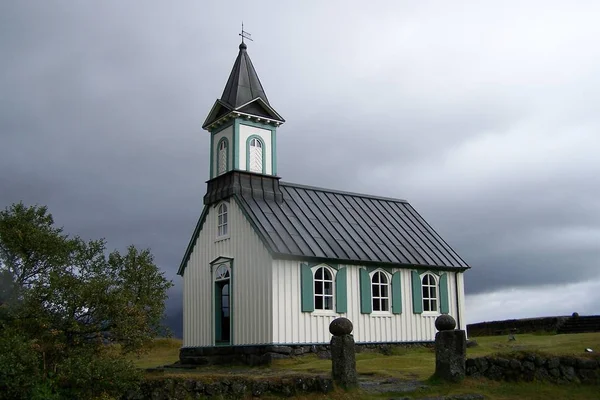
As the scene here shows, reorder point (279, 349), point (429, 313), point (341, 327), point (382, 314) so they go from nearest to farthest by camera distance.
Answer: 1. point (341, 327)
2. point (279, 349)
3. point (382, 314)
4. point (429, 313)

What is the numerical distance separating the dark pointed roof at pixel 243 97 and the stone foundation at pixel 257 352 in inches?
353

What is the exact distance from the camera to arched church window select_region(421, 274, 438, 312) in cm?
2711

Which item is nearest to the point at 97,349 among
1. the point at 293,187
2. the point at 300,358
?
the point at 300,358

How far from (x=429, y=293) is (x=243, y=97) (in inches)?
428

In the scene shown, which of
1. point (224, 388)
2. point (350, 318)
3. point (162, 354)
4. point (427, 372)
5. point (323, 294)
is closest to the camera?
point (224, 388)

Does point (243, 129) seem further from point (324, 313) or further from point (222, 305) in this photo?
point (324, 313)

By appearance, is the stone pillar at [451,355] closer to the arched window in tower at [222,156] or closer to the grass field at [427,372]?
the grass field at [427,372]

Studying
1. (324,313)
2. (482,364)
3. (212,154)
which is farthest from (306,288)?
(482,364)

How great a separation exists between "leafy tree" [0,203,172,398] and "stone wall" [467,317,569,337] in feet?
79.4

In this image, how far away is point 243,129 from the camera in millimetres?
26016

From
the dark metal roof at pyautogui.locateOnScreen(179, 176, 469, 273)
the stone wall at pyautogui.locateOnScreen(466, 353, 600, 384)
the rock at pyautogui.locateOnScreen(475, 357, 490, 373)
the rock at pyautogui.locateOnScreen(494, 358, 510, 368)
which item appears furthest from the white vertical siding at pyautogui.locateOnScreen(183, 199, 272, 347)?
the rock at pyautogui.locateOnScreen(494, 358, 510, 368)

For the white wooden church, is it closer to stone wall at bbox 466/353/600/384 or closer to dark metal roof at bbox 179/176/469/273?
dark metal roof at bbox 179/176/469/273

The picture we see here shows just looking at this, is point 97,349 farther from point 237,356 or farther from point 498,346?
point 498,346

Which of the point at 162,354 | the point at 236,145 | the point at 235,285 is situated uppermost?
the point at 236,145
